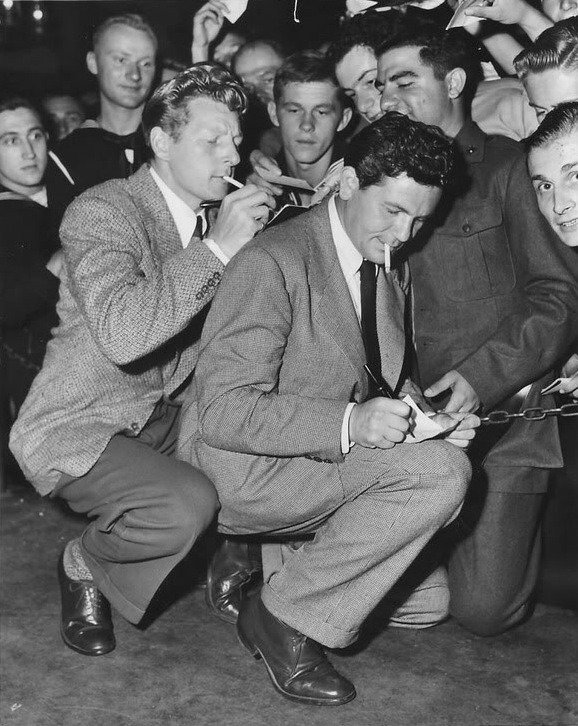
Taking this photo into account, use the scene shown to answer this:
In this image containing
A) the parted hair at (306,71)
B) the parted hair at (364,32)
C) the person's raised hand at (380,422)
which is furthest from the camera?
the parted hair at (306,71)

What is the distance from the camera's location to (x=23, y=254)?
3906 mm

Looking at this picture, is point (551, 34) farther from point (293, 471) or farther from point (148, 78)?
point (148, 78)

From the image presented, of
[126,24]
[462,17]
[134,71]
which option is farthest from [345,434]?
[126,24]

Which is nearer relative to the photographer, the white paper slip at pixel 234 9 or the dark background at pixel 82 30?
the white paper slip at pixel 234 9

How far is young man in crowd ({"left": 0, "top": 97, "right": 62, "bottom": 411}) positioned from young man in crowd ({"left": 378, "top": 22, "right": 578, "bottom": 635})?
1564 mm

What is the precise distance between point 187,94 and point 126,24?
1.41m

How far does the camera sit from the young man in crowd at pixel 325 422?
8.78 feet

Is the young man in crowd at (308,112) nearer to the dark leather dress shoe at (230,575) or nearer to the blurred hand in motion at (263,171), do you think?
the blurred hand in motion at (263,171)

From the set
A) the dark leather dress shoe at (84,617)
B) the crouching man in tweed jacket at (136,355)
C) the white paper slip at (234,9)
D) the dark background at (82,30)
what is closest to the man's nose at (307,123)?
the dark background at (82,30)

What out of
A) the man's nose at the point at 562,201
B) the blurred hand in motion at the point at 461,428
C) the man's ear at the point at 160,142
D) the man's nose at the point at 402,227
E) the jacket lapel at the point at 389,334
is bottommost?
the blurred hand in motion at the point at 461,428

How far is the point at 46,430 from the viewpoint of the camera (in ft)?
9.99

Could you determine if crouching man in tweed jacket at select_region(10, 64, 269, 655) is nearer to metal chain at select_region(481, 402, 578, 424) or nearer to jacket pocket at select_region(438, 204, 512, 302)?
jacket pocket at select_region(438, 204, 512, 302)

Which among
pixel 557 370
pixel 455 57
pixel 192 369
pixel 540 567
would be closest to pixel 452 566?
pixel 540 567

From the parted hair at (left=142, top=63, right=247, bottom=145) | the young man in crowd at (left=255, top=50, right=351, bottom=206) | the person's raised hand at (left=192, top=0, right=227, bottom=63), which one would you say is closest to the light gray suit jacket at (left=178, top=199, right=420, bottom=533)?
the parted hair at (left=142, top=63, right=247, bottom=145)
